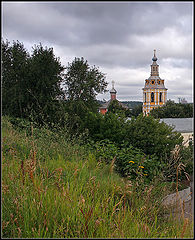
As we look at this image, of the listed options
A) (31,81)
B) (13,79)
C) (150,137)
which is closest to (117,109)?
(150,137)

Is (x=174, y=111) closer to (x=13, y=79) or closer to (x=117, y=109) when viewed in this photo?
(x=13, y=79)

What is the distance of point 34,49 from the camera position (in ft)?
41.7

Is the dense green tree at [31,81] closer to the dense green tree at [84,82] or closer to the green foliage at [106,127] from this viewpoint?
the dense green tree at [84,82]

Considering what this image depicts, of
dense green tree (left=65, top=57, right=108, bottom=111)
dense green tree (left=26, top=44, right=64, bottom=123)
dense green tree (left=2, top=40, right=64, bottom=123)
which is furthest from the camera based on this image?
dense green tree (left=65, top=57, right=108, bottom=111)

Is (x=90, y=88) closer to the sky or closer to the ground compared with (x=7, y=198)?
closer to the sky

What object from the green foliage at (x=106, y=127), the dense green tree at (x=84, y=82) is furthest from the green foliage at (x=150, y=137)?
the dense green tree at (x=84, y=82)

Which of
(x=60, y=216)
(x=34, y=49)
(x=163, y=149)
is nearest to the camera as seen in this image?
(x=60, y=216)

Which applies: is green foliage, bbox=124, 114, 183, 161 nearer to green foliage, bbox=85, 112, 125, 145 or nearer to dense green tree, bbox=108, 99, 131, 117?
green foliage, bbox=85, 112, 125, 145

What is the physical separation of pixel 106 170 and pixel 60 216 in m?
1.93

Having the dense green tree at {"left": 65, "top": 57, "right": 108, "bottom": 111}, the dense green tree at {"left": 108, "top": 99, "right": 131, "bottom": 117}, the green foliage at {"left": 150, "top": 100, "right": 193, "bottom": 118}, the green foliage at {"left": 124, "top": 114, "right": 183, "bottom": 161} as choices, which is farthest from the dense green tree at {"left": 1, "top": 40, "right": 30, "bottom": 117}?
the green foliage at {"left": 150, "top": 100, "right": 193, "bottom": 118}

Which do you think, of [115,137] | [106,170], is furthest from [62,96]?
[106,170]

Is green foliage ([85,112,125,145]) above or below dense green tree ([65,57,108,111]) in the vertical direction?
below

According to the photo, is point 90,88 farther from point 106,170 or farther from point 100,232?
point 100,232

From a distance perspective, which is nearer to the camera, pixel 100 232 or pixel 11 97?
pixel 100 232
